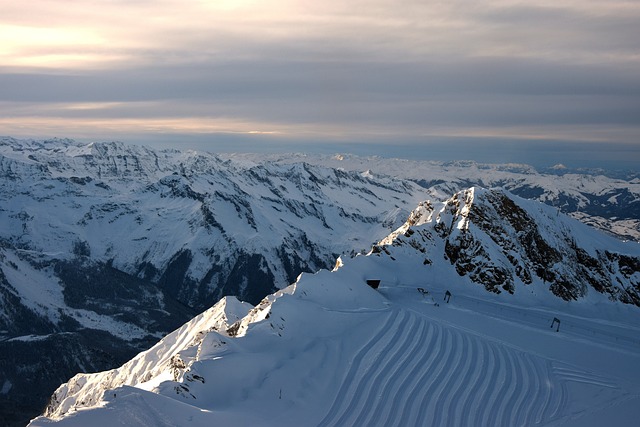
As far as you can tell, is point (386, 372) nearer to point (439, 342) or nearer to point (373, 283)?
point (439, 342)

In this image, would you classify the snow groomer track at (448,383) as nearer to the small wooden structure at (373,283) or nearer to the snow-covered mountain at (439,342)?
the snow-covered mountain at (439,342)

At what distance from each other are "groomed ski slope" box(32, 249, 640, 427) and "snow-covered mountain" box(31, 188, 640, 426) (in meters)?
0.13

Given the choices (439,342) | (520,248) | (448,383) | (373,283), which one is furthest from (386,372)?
(520,248)

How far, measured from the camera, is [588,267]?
68.5 m

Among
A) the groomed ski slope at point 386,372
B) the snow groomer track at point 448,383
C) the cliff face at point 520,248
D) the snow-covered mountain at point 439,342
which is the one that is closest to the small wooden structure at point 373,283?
the snow-covered mountain at point 439,342

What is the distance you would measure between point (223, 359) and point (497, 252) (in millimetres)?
45360

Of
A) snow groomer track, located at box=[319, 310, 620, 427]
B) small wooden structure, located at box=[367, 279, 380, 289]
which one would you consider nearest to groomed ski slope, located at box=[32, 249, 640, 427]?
snow groomer track, located at box=[319, 310, 620, 427]

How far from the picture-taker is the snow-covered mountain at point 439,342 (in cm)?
2956

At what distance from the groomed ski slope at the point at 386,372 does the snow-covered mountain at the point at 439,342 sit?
129 mm

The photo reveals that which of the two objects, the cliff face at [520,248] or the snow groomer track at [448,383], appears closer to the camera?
the snow groomer track at [448,383]

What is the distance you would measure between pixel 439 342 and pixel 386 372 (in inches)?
352

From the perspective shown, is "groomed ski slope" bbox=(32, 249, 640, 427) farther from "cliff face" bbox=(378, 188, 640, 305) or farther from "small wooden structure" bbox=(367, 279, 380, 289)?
"cliff face" bbox=(378, 188, 640, 305)

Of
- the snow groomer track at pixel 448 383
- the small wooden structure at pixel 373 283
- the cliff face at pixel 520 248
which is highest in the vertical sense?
the cliff face at pixel 520 248

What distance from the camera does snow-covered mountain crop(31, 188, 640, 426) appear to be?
1164 inches
